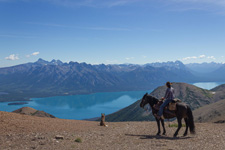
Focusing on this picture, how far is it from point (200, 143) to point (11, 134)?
13.5 m

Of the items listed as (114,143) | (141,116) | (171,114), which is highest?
(171,114)

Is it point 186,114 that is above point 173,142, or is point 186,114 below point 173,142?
above

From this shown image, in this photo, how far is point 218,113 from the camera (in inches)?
3260

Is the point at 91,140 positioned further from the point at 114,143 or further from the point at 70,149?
the point at 70,149

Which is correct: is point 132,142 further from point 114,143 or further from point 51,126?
point 51,126

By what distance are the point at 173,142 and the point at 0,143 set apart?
442 inches

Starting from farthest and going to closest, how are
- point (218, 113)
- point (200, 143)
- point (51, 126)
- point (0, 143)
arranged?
1. point (218, 113)
2. point (51, 126)
3. point (200, 143)
4. point (0, 143)

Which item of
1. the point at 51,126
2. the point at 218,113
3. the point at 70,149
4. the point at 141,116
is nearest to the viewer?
the point at 70,149

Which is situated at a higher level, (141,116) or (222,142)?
(222,142)

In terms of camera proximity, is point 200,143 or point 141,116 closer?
point 200,143

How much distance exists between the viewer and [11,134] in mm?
15883

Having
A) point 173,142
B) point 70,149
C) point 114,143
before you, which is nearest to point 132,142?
point 114,143

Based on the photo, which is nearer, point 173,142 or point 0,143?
point 0,143


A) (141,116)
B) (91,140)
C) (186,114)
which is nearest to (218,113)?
(186,114)
